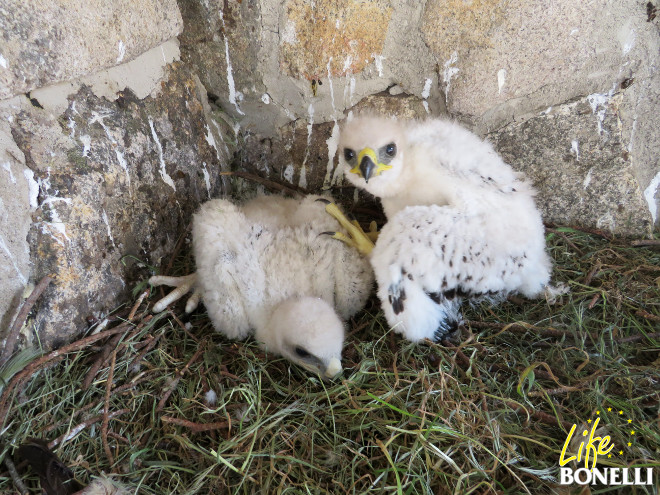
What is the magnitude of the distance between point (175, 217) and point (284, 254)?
607 mm

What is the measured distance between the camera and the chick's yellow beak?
1.76 meters

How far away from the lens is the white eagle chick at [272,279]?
1763mm

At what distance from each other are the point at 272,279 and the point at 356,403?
61 centimetres

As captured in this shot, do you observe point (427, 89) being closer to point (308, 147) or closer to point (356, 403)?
point (308, 147)

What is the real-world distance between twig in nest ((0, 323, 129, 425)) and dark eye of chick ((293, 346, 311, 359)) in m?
0.67

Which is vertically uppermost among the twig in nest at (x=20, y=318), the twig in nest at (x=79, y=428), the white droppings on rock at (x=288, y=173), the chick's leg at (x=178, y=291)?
the white droppings on rock at (x=288, y=173)

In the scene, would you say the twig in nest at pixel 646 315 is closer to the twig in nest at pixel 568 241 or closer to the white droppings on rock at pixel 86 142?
the twig in nest at pixel 568 241

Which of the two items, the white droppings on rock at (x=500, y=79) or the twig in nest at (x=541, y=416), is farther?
the white droppings on rock at (x=500, y=79)

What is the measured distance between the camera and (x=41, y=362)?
1.52m

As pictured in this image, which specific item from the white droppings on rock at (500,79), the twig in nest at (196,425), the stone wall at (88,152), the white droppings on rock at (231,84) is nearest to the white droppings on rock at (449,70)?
the white droppings on rock at (500,79)

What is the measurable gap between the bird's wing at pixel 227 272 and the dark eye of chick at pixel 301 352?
270 mm

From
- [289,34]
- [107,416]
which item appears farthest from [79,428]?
[289,34]

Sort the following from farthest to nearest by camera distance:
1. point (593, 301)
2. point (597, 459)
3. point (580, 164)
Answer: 1. point (580, 164)
2. point (593, 301)
3. point (597, 459)

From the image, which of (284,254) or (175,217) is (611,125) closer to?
(284,254)
